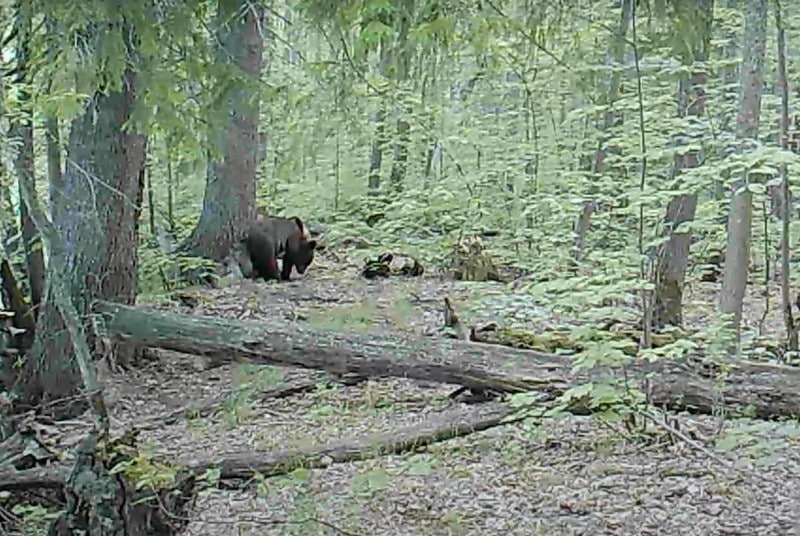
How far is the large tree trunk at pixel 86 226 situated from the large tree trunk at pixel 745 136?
4.46 m

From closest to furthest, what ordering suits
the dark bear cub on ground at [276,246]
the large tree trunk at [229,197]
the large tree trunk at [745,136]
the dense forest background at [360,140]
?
1. the dense forest background at [360,140]
2. the large tree trunk at [745,136]
3. the large tree trunk at [229,197]
4. the dark bear cub on ground at [276,246]

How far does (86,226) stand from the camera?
7016 millimetres

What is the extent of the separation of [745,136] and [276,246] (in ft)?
21.9

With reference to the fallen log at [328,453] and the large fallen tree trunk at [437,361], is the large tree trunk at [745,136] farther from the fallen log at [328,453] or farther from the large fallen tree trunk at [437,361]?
the fallen log at [328,453]

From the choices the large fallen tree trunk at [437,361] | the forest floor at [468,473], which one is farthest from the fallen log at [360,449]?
the large fallen tree trunk at [437,361]

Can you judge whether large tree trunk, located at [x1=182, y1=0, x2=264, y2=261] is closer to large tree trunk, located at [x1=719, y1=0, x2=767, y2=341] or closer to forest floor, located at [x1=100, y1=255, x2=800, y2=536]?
forest floor, located at [x1=100, y1=255, x2=800, y2=536]

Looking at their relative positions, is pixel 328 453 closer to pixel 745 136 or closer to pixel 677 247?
pixel 745 136

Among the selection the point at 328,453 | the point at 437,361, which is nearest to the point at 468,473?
the point at 328,453

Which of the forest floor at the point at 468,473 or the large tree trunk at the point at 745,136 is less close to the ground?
the large tree trunk at the point at 745,136

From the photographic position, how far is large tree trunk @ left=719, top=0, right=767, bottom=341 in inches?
253

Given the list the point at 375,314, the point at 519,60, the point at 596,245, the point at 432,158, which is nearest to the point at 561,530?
the point at 519,60

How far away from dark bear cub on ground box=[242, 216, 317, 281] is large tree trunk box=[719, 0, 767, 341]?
6.21 m

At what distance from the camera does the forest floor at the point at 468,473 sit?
15.0 ft

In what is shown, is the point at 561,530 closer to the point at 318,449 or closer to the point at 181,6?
the point at 318,449
